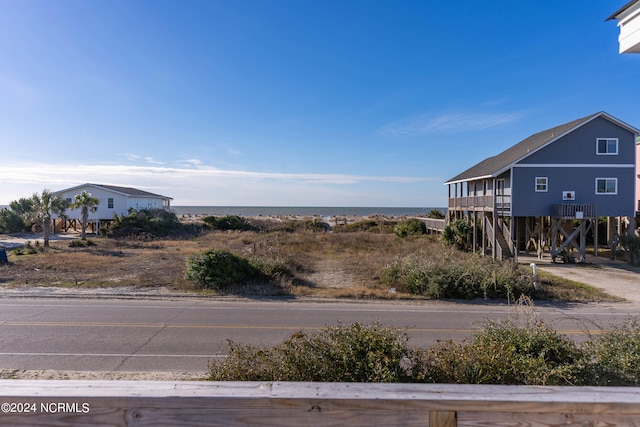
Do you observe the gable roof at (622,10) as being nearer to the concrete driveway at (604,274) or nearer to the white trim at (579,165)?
the concrete driveway at (604,274)

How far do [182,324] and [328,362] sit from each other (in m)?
7.47

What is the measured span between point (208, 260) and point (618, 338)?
1467 centimetres

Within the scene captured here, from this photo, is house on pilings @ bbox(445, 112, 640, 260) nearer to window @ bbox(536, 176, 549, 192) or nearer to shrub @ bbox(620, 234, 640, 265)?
window @ bbox(536, 176, 549, 192)

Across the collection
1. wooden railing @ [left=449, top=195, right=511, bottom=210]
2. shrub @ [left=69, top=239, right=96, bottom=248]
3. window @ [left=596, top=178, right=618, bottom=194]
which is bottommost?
shrub @ [left=69, top=239, right=96, bottom=248]

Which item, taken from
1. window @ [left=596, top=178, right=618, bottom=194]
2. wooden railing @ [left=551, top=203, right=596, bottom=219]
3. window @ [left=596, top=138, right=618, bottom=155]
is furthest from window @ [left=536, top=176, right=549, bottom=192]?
window @ [left=596, top=138, right=618, bottom=155]

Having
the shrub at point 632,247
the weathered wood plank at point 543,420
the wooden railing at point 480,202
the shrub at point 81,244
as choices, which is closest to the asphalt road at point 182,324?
the weathered wood plank at point 543,420

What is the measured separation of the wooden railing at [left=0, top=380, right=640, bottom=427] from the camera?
1.57m

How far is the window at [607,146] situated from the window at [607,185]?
1.87 m

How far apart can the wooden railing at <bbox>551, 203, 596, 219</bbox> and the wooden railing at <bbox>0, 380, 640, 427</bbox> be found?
93.0 ft

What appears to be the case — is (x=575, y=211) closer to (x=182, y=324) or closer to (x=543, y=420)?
(x=182, y=324)

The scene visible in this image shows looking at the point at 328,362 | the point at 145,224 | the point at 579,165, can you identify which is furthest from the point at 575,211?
the point at 145,224

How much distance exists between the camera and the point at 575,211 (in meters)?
25.4

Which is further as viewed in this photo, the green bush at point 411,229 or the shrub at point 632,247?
the green bush at point 411,229

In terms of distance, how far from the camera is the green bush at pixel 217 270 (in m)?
16.2
